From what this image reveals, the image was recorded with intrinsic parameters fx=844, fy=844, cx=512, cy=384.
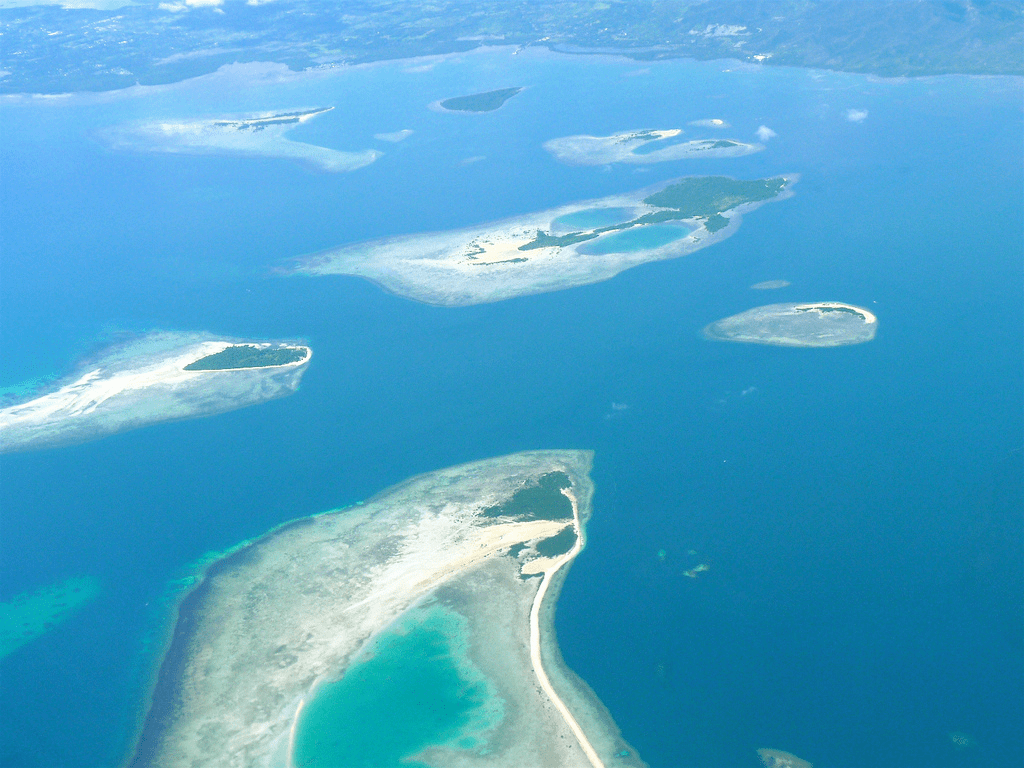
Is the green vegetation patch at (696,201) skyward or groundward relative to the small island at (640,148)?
groundward

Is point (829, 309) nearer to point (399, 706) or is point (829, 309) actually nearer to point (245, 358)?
point (245, 358)

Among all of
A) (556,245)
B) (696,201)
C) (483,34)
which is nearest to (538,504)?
(556,245)

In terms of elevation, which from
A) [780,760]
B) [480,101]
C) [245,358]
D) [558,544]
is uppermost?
[480,101]

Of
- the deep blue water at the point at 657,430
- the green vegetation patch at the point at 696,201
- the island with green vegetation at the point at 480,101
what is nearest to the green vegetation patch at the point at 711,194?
the green vegetation patch at the point at 696,201

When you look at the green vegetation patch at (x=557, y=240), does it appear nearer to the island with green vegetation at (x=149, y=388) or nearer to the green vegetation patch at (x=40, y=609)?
the island with green vegetation at (x=149, y=388)

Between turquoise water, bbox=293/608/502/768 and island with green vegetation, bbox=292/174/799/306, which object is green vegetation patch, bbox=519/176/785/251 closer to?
island with green vegetation, bbox=292/174/799/306

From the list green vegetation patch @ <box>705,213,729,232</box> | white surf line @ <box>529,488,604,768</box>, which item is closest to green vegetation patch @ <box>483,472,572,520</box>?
white surf line @ <box>529,488,604,768</box>
